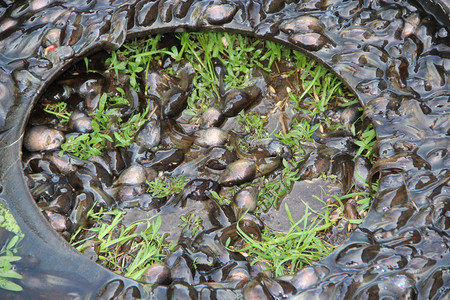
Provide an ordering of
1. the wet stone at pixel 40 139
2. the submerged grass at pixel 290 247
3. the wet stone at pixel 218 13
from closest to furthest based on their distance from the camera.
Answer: the submerged grass at pixel 290 247, the wet stone at pixel 40 139, the wet stone at pixel 218 13

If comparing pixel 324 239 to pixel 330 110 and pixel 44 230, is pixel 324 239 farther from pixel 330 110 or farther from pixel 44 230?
pixel 44 230

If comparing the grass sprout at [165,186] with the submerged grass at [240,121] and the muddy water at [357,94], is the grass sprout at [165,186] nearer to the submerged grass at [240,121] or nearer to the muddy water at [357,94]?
the submerged grass at [240,121]

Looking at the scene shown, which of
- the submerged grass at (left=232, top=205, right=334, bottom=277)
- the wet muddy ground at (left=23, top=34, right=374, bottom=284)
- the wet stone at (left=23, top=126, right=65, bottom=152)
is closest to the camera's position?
the submerged grass at (left=232, top=205, right=334, bottom=277)

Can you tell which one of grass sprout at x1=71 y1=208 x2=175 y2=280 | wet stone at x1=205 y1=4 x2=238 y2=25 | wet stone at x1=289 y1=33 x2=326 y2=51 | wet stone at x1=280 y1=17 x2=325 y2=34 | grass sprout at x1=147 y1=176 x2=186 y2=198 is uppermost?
wet stone at x1=205 y1=4 x2=238 y2=25

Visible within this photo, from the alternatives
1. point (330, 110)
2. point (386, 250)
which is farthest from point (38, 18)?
point (386, 250)

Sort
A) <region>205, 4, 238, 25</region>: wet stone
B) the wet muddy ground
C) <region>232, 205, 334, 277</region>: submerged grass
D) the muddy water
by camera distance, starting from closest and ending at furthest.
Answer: the muddy water
<region>232, 205, 334, 277</region>: submerged grass
the wet muddy ground
<region>205, 4, 238, 25</region>: wet stone

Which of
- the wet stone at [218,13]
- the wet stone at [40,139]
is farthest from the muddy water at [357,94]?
the wet stone at [40,139]

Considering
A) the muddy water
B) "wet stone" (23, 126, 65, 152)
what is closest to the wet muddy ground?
"wet stone" (23, 126, 65, 152)

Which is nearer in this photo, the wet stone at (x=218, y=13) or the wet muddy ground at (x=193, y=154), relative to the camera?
the wet muddy ground at (x=193, y=154)

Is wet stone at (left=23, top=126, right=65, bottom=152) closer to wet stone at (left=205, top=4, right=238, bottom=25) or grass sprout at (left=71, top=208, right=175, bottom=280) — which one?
grass sprout at (left=71, top=208, right=175, bottom=280)
